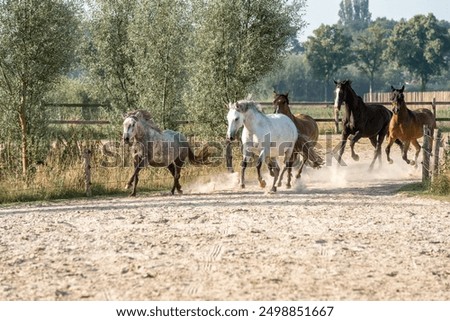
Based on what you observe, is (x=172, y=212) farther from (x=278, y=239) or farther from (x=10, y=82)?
(x=10, y=82)

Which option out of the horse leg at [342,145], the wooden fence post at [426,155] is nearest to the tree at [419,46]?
the horse leg at [342,145]

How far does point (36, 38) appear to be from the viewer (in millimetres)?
22109

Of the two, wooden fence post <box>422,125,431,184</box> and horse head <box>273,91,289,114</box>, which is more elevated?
horse head <box>273,91,289,114</box>

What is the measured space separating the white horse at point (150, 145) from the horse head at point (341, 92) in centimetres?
493

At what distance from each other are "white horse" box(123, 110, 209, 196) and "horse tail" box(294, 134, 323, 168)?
2.94 metres

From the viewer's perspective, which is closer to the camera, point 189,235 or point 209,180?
point 189,235

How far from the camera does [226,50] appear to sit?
24172mm

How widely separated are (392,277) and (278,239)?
2539 mm

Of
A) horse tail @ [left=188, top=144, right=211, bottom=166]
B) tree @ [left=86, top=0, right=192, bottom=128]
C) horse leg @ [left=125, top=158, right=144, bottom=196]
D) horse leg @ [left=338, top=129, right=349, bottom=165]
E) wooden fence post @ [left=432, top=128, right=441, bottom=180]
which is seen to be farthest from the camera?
tree @ [left=86, top=0, right=192, bottom=128]

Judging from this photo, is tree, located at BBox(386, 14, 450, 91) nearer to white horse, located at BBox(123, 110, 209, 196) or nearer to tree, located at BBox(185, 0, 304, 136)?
tree, located at BBox(185, 0, 304, 136)

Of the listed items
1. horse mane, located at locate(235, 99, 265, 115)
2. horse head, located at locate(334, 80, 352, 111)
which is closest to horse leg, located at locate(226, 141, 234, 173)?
horse head, located at locate(334, 80, 352, 111)

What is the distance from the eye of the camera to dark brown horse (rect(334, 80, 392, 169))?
67.6ft

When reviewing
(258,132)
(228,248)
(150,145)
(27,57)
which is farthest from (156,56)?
(228,248)
